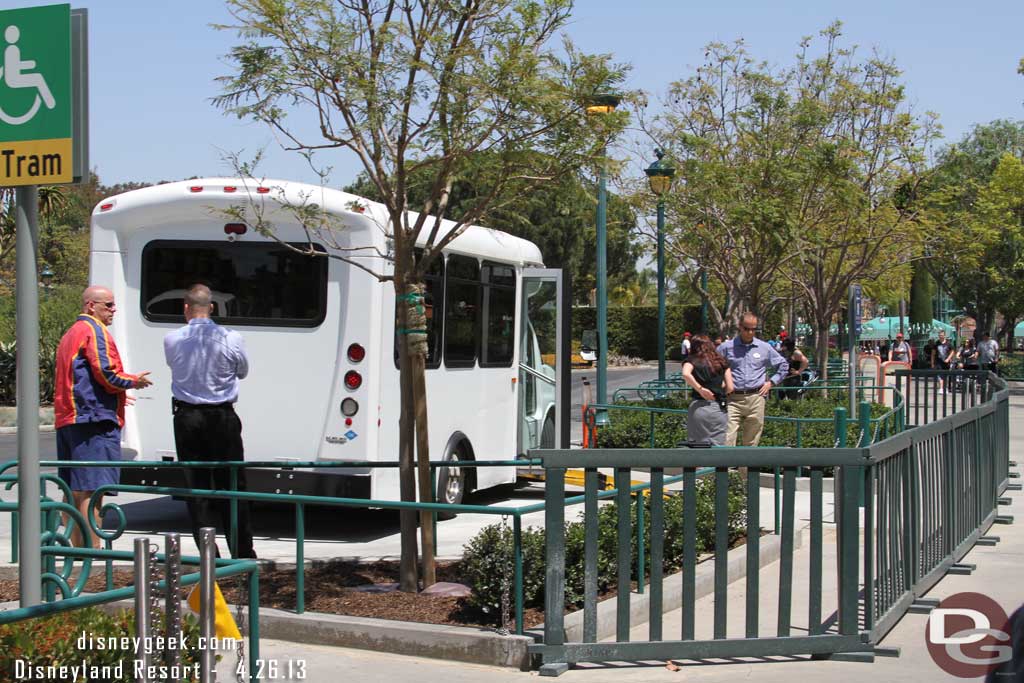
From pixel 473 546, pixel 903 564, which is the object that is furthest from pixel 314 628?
pixel 903 564

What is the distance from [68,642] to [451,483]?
7.24 metres

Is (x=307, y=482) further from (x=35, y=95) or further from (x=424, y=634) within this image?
(x=35, y=95)

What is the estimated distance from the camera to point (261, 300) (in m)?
10.4

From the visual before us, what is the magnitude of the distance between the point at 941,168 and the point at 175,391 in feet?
71.1

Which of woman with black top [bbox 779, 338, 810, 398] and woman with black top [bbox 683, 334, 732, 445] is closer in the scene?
woman with black top [bbox 683, 334, 732, 445]

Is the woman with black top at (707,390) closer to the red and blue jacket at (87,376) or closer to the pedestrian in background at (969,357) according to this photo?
the red and blue jacket at (87,376)

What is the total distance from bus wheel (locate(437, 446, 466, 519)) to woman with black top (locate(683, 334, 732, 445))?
220 cm

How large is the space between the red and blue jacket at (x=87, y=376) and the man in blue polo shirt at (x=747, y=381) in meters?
6.72

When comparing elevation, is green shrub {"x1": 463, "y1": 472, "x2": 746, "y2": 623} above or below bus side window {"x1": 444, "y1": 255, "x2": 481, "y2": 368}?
below

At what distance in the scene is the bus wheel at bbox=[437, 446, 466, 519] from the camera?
1101cm

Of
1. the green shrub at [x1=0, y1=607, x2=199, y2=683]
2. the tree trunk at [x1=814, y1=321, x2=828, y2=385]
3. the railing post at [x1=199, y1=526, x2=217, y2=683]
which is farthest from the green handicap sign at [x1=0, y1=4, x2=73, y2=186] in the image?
the tree trunk at [x1=814, y1=321, x2=828, y2=385]

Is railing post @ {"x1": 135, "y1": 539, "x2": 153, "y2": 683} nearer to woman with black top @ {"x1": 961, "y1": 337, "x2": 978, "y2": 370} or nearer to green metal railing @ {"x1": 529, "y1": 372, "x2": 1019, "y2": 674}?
green metal railing @ {"x1": 529, "y1": 372, "x2": 1019, "y2": 674}

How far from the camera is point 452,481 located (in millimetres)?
11336

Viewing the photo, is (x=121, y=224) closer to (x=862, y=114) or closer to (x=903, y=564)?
(x=903, y=564)
